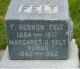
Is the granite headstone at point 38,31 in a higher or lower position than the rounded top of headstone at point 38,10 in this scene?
lower

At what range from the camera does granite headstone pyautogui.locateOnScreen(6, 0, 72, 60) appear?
12.8 feet

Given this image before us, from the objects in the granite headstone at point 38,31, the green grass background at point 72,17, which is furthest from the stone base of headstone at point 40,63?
the green grass background at point 72,17

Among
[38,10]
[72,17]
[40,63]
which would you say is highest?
[38,10]

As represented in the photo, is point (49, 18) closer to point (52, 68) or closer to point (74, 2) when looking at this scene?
point (52, 68)

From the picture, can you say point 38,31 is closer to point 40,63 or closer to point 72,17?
point 40,63

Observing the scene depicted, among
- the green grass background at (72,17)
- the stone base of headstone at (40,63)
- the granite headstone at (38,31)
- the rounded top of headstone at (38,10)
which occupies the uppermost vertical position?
the rounded top of headstone at (38,10)

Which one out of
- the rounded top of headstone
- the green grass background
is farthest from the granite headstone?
the green grass background

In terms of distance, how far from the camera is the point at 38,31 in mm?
3953

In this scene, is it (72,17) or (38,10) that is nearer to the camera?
(38,10)

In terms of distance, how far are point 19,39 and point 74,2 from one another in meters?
2.49

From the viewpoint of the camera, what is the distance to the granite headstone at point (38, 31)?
3916 millimetres

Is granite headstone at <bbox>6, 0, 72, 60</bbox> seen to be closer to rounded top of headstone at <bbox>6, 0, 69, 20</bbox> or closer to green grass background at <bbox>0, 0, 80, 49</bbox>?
rounded top of headstone at <bbox>6, 0, 69, 20</bbox>

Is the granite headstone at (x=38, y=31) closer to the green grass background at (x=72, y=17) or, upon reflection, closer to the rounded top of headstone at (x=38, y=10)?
the rounded top of headstone at (x=38, y=10)

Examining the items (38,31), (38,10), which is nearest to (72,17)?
(38,10)
